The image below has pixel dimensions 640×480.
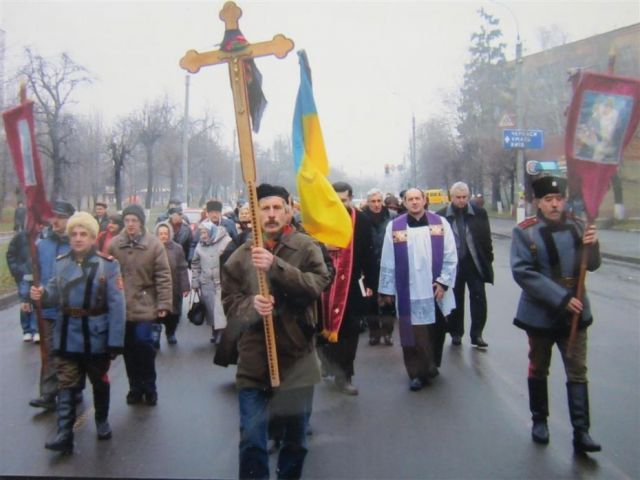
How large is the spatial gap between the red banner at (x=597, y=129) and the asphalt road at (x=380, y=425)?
1.62 m

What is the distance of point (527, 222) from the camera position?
448 cm

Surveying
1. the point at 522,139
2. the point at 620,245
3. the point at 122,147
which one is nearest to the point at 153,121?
the point at 122,147

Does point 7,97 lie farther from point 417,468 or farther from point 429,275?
point 417,468

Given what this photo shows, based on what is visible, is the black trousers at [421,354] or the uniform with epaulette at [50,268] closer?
the uniform with epaulette at [50,268]

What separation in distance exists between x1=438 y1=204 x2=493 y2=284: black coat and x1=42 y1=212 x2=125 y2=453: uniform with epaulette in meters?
4.01

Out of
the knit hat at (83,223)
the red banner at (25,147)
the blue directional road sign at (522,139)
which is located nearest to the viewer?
the red banner at (25,147)

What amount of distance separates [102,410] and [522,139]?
1815 centimetres

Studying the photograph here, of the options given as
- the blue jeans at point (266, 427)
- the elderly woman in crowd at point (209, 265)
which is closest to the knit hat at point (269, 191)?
the blue jeans at point (266, 427)

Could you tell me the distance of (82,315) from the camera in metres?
4.46

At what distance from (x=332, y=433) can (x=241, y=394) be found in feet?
4.56

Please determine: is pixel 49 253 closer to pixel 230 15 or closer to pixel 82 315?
pixel 82 315

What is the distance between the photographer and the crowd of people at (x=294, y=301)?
11.5 ft

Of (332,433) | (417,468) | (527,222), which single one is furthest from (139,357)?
(527,222)

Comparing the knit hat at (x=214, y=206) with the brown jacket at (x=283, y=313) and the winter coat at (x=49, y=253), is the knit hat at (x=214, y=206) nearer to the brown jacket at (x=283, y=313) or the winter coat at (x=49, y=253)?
the winter coat at (x=49, y=253)
